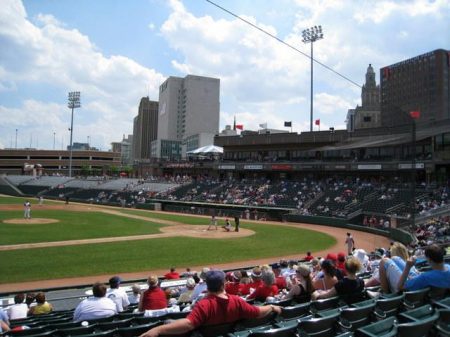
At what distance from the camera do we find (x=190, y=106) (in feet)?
535

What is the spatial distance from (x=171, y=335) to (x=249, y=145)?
200 ft

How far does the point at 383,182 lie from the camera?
4272cm

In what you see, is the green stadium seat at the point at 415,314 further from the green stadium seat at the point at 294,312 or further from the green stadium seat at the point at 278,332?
the green stadium seat at the point at 278,332

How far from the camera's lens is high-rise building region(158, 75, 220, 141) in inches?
6442

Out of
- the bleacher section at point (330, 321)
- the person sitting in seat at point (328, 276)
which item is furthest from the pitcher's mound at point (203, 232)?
the bleacher section at point (330, 321)

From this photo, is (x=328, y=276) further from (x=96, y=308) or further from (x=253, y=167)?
(x=253, y=167)

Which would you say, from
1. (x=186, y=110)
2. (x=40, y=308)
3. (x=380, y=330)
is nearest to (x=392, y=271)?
(x=380, y=330)

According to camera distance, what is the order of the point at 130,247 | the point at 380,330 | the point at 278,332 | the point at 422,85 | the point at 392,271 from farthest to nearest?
the point at 422,85, the point at 130,247, the point at 392,271, the point at 380,330, the point at 278,332

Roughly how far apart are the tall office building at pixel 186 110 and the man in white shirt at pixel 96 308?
6030 inches

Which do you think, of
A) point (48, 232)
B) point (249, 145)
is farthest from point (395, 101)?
point (48, 232)

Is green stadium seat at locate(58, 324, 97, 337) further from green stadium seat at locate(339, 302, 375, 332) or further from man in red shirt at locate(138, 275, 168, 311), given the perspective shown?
green stadium seat at locate(339, 302, 375, 332)

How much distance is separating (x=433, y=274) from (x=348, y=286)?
131 centimetres

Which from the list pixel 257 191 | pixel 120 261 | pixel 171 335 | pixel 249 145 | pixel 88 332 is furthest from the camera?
pixel 249 145

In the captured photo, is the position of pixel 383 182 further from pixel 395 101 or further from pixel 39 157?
pixel 39 157
